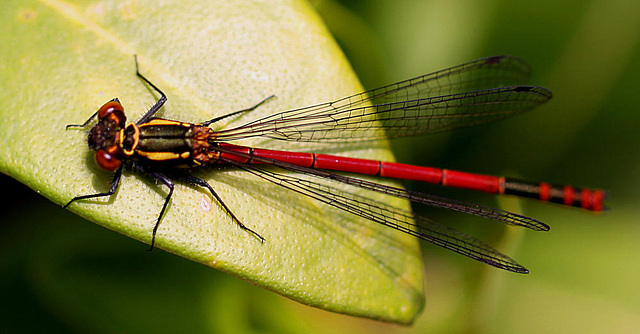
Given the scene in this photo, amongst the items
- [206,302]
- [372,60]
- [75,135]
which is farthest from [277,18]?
[206,302]

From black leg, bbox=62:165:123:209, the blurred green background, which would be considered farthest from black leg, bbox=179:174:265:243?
the blurred green background

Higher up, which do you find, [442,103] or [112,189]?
[442,103]

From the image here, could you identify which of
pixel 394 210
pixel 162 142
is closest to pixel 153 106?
pixel 162 142

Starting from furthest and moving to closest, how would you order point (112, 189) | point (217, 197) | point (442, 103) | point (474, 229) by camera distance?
point (442, 103) → point (474, 229) → point (217, 197) → point (112, 189)

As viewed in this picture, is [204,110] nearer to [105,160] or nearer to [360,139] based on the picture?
[105,160]

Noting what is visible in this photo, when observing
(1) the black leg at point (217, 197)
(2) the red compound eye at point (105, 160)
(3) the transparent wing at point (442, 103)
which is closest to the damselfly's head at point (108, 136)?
(2) the red compound eye at point (105, 160)

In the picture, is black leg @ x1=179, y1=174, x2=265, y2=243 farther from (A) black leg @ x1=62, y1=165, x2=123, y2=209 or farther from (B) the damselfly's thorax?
(A) black leg @ x1=62, y1=165, x2=123, y2=209

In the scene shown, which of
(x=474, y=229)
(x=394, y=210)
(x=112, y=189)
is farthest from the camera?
(x=474, y=229)
